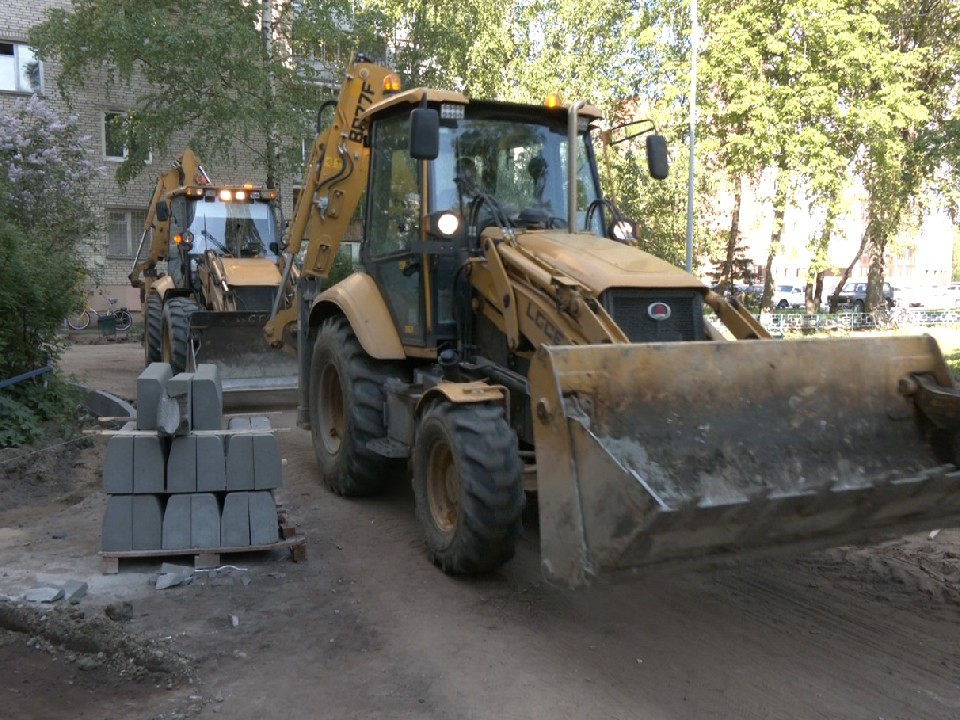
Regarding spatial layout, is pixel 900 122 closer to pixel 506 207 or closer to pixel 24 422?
pixel 506 207

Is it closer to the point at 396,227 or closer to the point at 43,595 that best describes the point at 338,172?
the point at 396,227

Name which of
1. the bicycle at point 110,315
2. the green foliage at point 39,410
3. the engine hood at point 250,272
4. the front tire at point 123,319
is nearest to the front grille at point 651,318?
the green foliage at point 39,410

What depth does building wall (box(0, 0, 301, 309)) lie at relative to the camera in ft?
85.1

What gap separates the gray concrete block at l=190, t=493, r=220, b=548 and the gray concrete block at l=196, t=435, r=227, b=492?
93 millimetres

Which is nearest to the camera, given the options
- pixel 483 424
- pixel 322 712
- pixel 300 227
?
pixel 322 712

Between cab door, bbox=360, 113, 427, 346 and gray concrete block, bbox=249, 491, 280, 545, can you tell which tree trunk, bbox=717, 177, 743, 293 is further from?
gray concrete block, bbox=249, 491, 280, 545

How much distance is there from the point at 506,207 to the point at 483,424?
1.86 metres

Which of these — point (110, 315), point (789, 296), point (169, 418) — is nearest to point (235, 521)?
point (169, 418)

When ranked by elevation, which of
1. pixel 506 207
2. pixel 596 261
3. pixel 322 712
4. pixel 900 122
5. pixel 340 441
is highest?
pixel 900 122

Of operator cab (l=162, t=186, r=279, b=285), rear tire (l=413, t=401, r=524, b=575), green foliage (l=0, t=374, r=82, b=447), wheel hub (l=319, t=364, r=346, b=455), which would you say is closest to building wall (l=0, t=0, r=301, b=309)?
operator cab (l=162, t=186, r=279, b=285)

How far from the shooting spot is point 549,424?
442 cm

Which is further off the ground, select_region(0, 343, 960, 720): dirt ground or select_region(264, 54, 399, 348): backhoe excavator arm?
select_region(264, 54, 399, 348): backhoe excavator arm

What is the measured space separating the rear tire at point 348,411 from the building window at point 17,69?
75.0 ft

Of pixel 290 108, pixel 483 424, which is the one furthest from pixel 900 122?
pixel 483 424
